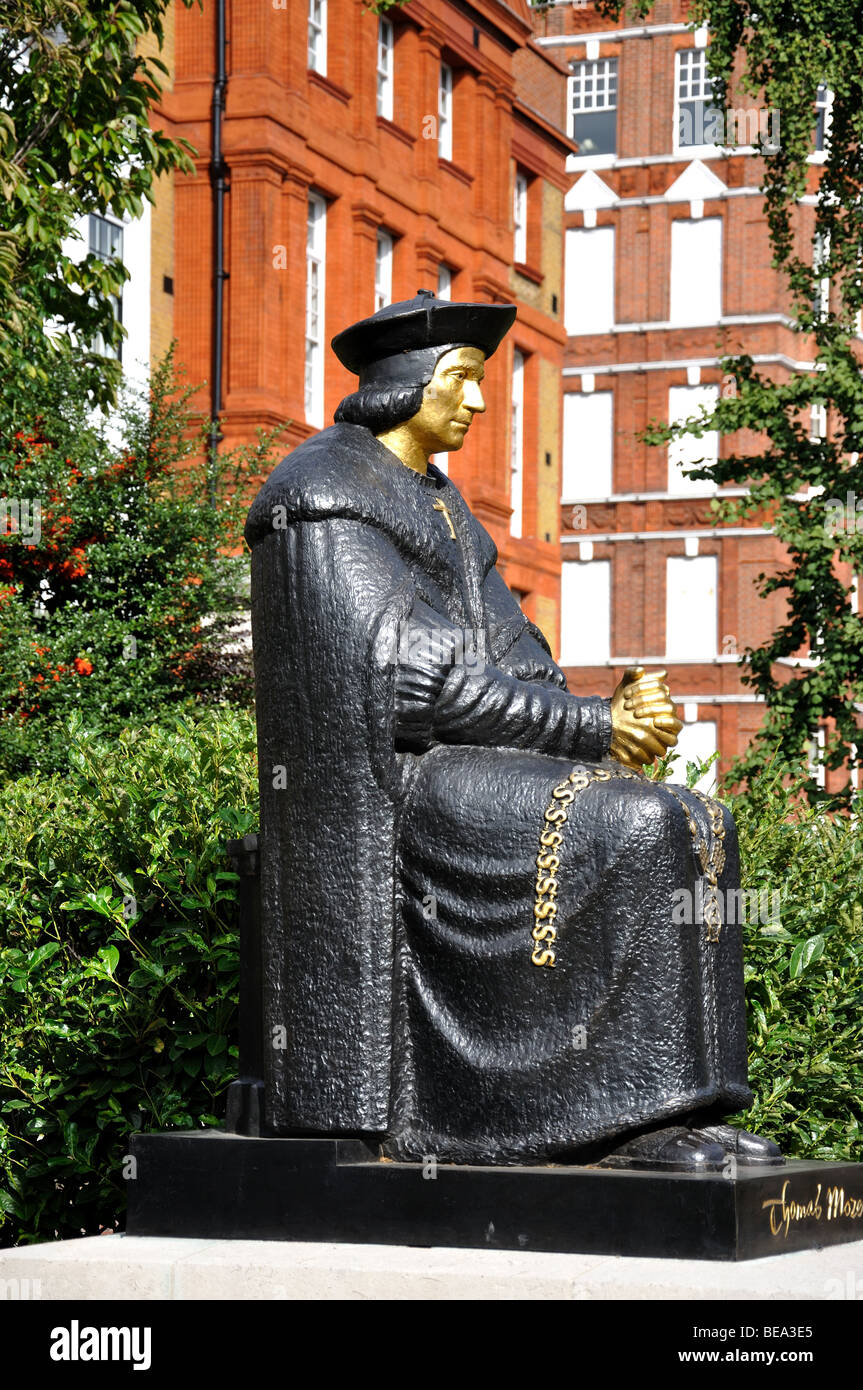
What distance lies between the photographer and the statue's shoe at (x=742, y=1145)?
5402mm

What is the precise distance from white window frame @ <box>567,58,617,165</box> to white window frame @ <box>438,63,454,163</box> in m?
17.1

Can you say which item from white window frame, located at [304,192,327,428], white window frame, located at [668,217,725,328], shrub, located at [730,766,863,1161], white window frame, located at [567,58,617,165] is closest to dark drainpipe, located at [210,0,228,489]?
white window frame, located at [304,192,327,428]

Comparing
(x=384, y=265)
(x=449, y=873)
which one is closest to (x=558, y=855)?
(x=449, y=873)

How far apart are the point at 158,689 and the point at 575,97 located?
36.8 metres

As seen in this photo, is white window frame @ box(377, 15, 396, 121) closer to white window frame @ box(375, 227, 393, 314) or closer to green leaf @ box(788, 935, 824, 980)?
white window frame @ box(375, 227, 393, 314)

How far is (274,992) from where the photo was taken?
5.81m

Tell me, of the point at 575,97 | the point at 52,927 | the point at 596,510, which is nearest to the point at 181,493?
the point at 52,927

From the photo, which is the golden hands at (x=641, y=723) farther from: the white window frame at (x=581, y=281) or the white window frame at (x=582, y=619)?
the white window frame at (x=581, y=281)

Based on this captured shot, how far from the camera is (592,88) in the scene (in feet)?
166

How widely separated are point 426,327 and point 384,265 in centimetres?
2523

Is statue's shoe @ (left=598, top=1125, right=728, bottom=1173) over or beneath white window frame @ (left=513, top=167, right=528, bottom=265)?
beneath

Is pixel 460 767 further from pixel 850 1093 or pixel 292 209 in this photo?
pixel 292 209

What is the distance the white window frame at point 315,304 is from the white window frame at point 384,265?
4.84ft

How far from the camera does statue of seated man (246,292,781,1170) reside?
5391mm
